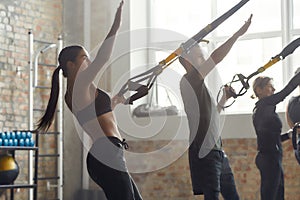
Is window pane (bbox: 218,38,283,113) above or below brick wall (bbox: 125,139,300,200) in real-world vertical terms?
above

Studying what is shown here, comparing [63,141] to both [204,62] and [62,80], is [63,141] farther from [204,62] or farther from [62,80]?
[204,62]

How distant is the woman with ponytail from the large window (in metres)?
3.85

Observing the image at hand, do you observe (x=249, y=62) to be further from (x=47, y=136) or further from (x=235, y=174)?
(x=47, y=136)

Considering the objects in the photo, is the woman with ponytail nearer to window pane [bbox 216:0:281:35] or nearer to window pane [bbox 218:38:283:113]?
window pane [bbox 218:38:283:113]

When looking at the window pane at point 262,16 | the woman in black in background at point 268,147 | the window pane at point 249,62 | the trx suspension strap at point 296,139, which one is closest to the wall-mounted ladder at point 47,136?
the window pane at point 249,62

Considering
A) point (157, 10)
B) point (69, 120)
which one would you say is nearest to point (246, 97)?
point (157, 10)

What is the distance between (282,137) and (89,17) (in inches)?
154

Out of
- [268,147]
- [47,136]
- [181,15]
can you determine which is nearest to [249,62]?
[181,15]

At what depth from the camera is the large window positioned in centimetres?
802

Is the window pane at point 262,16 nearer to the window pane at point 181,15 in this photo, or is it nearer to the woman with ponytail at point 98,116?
the window pane at point 181,15

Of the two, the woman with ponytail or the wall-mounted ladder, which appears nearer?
the woman with ponytail

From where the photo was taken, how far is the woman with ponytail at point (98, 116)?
436 centimetres

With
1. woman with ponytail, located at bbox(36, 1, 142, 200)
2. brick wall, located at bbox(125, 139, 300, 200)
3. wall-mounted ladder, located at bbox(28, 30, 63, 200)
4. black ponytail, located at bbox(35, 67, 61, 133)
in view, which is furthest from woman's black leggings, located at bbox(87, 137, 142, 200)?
wall-mounted ladder, located at bbox(28, 30, 63, 200)

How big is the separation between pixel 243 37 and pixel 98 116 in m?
4.23
